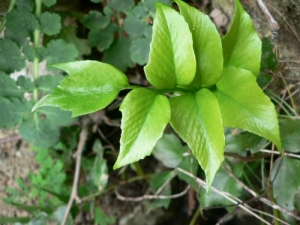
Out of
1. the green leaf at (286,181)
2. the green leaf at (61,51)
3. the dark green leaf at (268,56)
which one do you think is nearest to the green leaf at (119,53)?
the green leaf at (61,51)

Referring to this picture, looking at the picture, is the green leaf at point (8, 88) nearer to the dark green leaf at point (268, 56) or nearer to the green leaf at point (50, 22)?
the green leaf at point (50, 22)

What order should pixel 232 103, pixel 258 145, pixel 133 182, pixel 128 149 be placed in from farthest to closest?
pixel 133 182, pixel 258 145, pixel 232 103, pixel 128 149

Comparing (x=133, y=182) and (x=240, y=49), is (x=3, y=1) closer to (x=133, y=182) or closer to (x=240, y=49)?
(x=240, y=49)

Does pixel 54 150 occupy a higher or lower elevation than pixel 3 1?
lower

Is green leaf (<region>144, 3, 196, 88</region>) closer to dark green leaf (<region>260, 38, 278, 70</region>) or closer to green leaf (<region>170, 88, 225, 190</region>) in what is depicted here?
green leaf (<region>170, 88, 225, 190</region>)

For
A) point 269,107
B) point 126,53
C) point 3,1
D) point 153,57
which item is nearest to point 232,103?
point 269,107

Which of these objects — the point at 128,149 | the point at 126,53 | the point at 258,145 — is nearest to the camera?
the point at 128,149

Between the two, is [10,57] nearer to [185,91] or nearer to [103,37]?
[103,37]

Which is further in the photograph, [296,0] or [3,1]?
[3,1]

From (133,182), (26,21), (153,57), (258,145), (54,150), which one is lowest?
(133,182)
